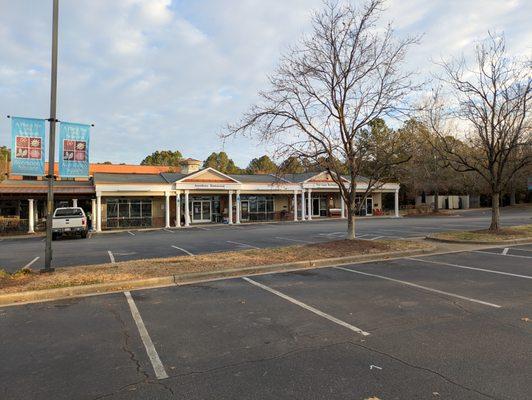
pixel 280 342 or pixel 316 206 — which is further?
pixel 316 206

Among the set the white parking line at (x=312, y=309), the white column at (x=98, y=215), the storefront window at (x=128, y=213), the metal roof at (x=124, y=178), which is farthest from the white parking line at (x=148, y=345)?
the storefront window at (x=128, y=213)

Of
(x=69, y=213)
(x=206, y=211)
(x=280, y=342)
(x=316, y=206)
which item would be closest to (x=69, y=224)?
(x=69, y=213)

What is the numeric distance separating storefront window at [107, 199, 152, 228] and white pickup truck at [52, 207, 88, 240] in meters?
10.1

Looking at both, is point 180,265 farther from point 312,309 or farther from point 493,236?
point 493,236

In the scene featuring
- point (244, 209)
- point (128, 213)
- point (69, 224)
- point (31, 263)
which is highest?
point (244, 209)

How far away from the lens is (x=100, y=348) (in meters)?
5.18

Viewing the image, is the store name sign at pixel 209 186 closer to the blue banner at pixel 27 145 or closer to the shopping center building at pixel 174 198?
the shopping center building at pixel 174 198

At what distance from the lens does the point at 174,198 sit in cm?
3891

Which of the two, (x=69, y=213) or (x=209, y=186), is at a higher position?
(x=209, y=186)

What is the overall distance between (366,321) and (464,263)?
20.8ft

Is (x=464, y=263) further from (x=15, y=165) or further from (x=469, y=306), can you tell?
(x=15, y=165)

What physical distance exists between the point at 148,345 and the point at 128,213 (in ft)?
108

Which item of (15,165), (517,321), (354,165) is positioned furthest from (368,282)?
(15,165)

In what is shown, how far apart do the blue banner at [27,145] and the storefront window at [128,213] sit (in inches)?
1013
